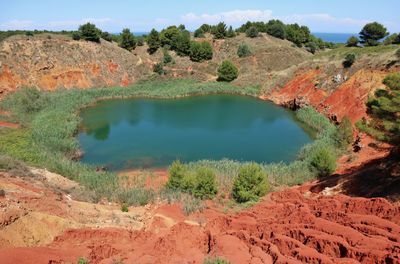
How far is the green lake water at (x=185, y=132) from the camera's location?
33031 millimetres

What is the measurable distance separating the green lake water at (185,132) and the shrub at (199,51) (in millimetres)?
17772

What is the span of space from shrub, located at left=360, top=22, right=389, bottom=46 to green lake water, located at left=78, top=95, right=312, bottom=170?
2627 cm

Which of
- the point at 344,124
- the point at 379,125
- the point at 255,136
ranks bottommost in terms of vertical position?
the point at 255,136

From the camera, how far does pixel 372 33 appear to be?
65.6m

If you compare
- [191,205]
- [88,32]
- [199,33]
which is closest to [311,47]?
[199,33]

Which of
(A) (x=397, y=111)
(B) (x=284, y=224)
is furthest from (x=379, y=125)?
(B) (x=284, y=224)

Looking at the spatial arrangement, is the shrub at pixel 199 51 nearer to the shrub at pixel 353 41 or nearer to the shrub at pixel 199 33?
the shrub at pixel 199 33

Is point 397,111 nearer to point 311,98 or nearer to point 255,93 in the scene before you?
point 311,98

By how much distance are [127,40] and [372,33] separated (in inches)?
1828

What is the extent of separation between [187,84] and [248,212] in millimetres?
46532

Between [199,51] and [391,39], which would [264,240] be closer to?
[391,39]

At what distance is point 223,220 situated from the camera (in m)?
18.1

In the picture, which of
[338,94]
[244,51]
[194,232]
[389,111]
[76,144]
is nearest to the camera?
[194,232]

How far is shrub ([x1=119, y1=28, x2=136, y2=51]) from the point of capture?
240 ft
